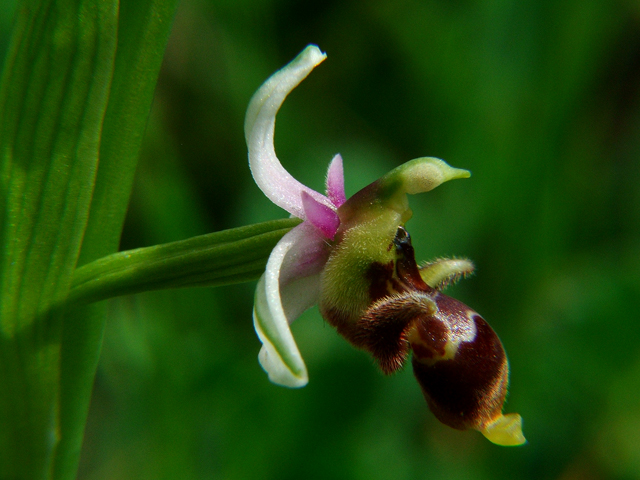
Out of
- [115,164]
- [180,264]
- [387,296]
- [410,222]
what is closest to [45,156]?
[115,164]

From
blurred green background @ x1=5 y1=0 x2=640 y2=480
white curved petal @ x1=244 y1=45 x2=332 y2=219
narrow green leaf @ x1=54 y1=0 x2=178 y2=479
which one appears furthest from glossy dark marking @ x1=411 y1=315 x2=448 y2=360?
blurred green background @ x1=5 y1=0 x2=640 y2=480

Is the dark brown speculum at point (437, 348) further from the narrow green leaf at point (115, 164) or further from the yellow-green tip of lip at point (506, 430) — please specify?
the narrow green leaf at point (115, 164)

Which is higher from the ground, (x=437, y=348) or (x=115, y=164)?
(x=115, y=164)

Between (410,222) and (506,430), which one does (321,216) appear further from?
(410,222)

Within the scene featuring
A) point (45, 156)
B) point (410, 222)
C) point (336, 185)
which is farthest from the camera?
point (410, 222)

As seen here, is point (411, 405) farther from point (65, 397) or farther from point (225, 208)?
point (65, 397)

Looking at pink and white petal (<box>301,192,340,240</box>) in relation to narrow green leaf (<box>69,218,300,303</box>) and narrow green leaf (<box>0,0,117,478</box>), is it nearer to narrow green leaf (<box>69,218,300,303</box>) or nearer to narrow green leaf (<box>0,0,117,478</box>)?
narrow green leaf (<box>69,218,300,303</box>)

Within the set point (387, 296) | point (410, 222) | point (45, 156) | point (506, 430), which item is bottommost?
point (410, 222)
